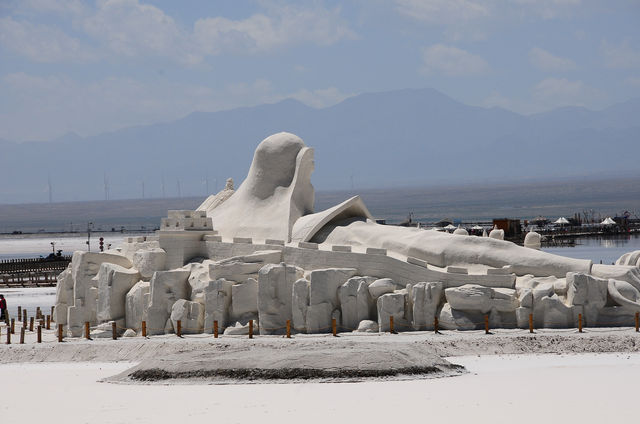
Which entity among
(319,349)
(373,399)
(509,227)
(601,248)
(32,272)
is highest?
(509,227)

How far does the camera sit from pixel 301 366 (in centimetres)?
2019

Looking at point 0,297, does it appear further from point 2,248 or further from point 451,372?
point 2,248

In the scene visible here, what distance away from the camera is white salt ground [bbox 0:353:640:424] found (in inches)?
672

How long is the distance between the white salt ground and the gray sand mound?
37cm

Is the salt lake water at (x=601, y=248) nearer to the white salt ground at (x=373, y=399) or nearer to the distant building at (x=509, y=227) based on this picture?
the distant building at (x=509, y=227)

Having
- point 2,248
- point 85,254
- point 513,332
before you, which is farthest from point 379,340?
point 2,248

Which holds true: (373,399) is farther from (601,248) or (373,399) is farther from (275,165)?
(601,248)

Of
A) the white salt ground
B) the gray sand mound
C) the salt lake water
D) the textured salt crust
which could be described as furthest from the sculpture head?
the salt lake water

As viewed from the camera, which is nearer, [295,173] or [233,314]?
[233,314]

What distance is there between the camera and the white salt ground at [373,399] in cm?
1708

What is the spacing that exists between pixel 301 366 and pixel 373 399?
2333mm

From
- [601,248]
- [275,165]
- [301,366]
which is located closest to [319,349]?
[301,366]

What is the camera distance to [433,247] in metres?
26.8

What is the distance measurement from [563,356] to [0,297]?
18145 millimetres
